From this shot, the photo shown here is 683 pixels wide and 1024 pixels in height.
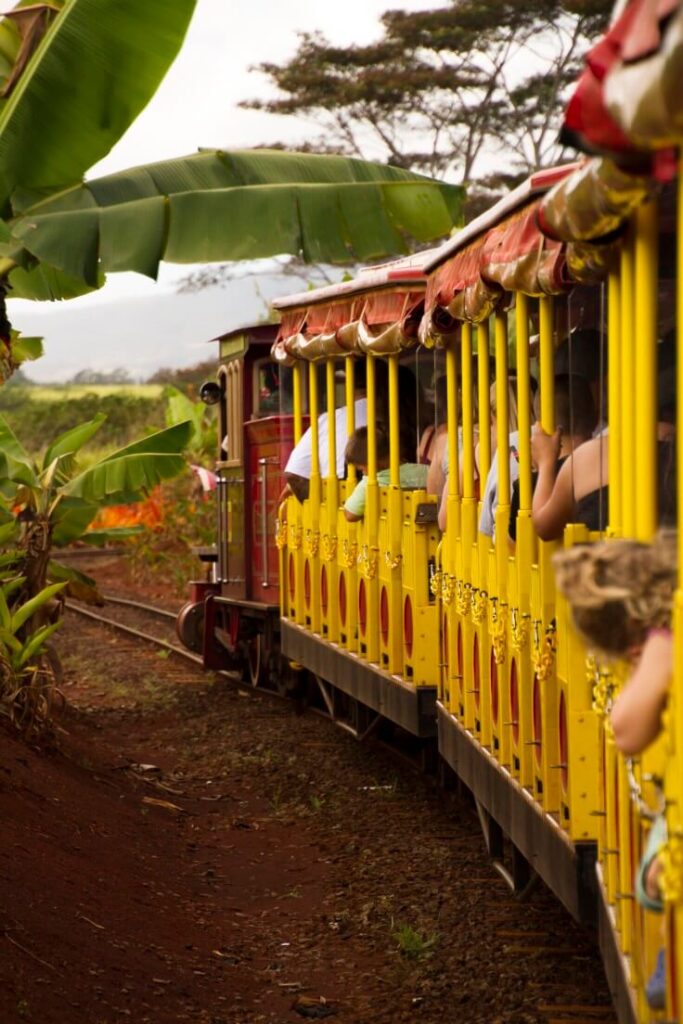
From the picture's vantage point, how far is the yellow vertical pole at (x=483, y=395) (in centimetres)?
714

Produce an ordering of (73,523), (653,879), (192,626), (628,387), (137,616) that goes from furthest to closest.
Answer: (137,616) → (192,626) → (73,523) → (628,387) → (653,879)

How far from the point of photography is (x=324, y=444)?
38.6 ft

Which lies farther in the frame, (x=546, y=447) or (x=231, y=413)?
(x=231, y=413)

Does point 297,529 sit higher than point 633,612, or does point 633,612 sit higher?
point 633,612

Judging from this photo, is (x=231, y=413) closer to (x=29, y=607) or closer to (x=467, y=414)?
(x=29, y=607)

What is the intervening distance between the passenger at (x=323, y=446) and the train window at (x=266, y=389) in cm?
174

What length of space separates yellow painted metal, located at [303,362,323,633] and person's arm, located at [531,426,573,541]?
619cm

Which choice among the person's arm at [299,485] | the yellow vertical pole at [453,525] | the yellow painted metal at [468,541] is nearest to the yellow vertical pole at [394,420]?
the yellow vertical pole at [453,525]

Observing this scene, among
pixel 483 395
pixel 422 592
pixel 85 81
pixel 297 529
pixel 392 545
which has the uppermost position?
pixel 85 81

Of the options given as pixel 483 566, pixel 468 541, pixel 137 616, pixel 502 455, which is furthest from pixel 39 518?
pixel 137 616

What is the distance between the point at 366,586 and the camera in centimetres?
1048

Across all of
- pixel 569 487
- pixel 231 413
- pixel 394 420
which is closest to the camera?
pixel 569 487

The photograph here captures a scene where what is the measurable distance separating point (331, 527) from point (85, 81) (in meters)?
4.18

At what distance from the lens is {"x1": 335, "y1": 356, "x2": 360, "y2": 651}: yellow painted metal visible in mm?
10781
